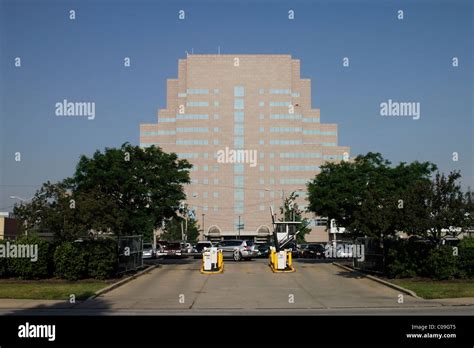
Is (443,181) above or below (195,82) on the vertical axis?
below

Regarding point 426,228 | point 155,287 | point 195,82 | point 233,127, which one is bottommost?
point 155,287

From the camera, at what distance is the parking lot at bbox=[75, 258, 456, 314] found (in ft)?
59.1

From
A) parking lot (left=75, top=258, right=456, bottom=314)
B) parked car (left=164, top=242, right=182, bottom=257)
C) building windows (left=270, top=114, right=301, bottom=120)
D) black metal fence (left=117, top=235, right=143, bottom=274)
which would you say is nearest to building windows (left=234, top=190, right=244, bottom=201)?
building windows (left=270, top=114, right=301, bottom=120)

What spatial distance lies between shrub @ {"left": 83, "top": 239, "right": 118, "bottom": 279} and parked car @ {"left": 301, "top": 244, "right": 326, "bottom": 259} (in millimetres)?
30205

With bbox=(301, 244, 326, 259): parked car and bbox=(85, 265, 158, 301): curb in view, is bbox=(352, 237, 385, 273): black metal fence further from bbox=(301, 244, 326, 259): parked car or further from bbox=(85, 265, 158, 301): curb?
bbox=(301, 244, 326, 259): parked car

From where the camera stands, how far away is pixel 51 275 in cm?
2620

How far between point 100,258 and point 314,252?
31360 mm

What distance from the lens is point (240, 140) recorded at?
474ft

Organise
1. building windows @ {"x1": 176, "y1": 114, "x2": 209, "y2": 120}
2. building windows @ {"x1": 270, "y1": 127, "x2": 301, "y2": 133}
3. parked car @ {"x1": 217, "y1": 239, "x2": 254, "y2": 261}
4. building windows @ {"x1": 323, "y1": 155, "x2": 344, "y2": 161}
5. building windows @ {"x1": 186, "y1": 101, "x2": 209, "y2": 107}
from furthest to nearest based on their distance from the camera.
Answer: building windows @ {"x1": 323, "y1": 155, "x2": 344, "y2": 161} < building windows @ {"x1": 270, "y1": 127, "x2": 301, "y2": 133} < building windows @ {"x1": 186, "y1": 101, "x2": 209, "y2": 107} < building windows @ {"x1": 176, "y1": 114, "x2": 209, "y2": 120} < parked car @ {"x1": 217, "y1": 239, "x2": 254, "y2": 261}

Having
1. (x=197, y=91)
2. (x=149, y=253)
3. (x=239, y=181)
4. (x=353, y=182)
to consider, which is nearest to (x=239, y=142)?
(x=239, y=181)

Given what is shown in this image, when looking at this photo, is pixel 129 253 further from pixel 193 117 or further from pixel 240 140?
pixel 240 140
